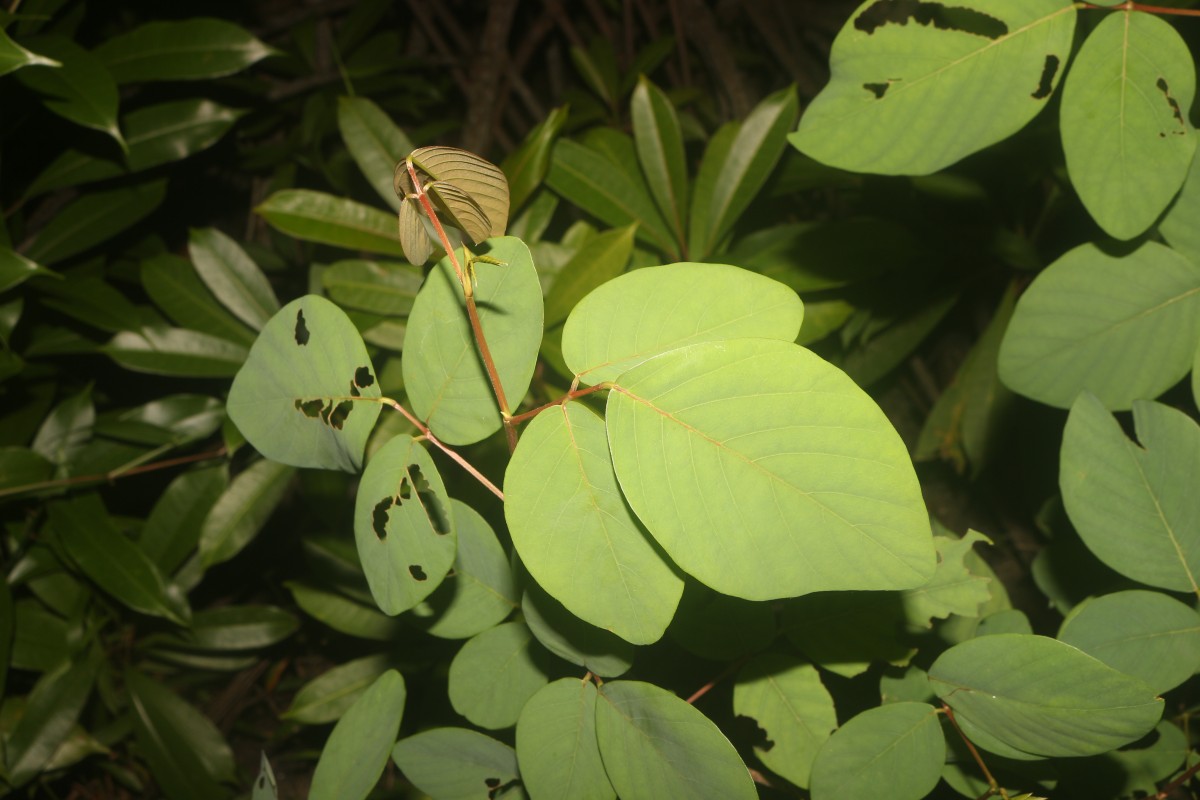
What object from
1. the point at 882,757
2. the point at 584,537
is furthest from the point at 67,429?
the point at 882,757

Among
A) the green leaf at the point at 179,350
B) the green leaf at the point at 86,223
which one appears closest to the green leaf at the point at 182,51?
the green leaf at the point at 86,223

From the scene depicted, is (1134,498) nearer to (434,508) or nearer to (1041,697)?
(1041,697)

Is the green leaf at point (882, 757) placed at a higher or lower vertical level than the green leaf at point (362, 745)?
higher

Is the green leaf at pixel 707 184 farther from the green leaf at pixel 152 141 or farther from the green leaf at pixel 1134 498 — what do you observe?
the green leaf at pixel 152 141

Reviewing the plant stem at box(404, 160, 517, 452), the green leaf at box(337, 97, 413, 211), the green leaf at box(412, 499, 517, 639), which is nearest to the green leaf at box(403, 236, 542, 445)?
the plant stem at box(404, 160, 517, 452)

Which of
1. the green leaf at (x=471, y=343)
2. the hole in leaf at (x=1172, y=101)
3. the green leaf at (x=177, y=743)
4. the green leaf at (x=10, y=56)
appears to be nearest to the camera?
the green leaf at (x=471, y=343)

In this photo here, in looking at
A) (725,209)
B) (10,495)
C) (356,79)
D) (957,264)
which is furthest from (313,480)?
(957,264)
